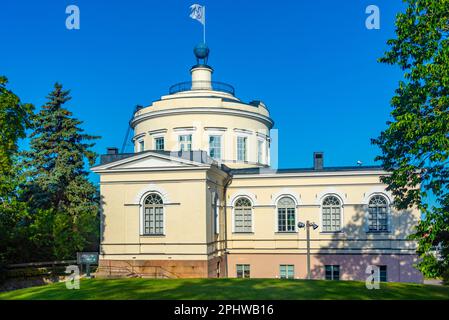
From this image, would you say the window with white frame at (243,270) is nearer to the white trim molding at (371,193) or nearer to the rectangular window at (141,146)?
the white trim molding at (371,193)

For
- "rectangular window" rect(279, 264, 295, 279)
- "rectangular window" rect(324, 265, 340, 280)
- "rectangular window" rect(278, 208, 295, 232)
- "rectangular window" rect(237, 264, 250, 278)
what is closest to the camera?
"rectangular window" rect(324, 265, 340, 280)

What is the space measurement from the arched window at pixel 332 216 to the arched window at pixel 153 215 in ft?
33.9

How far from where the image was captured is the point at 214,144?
35125mm

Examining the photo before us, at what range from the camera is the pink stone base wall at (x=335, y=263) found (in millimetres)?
29453

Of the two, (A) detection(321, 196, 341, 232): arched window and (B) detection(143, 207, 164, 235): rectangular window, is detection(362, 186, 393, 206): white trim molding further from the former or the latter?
(B) detection(143, 207, 164, 235): rectangular window

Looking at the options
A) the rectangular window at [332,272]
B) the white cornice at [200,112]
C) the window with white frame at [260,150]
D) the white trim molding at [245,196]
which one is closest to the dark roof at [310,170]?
the white trim molding at [245,196]

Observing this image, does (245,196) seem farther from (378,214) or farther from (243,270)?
(378,214)

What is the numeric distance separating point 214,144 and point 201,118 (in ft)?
6.88

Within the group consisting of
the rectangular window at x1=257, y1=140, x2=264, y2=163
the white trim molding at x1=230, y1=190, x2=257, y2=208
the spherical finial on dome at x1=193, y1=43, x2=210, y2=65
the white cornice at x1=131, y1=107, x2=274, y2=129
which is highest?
Answer: the spherical finial on dome at x1=193, y1=43, x2=210, y2=65

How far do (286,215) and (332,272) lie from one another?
14.9 feet

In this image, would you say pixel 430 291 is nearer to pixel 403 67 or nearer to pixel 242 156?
pixel 403 67

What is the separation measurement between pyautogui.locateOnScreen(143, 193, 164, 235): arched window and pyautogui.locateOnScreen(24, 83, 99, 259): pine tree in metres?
7.26

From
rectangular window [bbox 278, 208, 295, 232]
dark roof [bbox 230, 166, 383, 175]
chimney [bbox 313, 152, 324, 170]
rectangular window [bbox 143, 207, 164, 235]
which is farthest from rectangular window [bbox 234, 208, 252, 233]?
rectangular window [bbox 143, 207, 164, 235]

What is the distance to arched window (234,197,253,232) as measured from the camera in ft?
102
